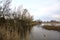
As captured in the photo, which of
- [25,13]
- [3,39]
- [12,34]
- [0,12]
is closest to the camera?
[3,39]

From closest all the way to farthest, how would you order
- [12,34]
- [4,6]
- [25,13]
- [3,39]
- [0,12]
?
1. [3,39]
2. [12,34]
3. [0,12]
4. [4,6]
5. [25,13]

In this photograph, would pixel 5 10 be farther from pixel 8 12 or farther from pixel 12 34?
pixel 12 34

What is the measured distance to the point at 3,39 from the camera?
7656 mm

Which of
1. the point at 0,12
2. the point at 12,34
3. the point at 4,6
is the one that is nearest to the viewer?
the point at 12,34

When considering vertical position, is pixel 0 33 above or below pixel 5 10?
below

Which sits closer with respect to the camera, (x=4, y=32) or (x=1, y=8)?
(x=4, y=32)

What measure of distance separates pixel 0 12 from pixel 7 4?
1.75 metres

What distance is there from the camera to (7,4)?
1789cm

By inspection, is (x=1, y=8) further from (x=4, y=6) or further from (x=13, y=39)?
(x=13, y=39)

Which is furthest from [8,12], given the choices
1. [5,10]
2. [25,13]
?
[25,13]

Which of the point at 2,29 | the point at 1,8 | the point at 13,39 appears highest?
the point at 1,8

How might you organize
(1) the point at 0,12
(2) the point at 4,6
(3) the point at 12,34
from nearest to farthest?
(3) the point at 12,34 → (1) the point at 0,12 → (2) the point at 4,6

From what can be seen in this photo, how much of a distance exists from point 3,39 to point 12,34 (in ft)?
2.45

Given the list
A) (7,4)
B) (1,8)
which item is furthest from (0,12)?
(7,4)
